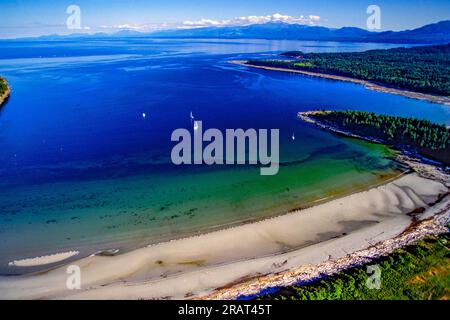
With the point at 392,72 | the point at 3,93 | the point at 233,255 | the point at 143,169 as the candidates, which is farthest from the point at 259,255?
the point at 392,72

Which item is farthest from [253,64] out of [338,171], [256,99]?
[338,171]

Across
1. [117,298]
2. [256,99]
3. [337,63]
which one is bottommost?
[117,298]

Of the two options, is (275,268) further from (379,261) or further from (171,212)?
(171,212)

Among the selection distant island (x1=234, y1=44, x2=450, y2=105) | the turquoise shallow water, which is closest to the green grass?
the turquoise shallow water

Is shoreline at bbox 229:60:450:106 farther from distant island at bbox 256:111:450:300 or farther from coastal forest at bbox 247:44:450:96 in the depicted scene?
distant island at bbox 256:111:450:300

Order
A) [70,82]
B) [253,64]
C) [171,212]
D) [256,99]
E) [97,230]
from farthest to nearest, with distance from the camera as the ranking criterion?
[253,64], [70,82], [256,99], [171,212], [97,230]

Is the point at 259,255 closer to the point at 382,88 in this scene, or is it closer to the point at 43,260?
the point at 43,260

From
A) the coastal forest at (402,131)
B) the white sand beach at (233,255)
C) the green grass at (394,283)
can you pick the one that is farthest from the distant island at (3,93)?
the green grass at (394,283)

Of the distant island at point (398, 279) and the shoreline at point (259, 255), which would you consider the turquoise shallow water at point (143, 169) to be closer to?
the shoreline at point (259, 255)
